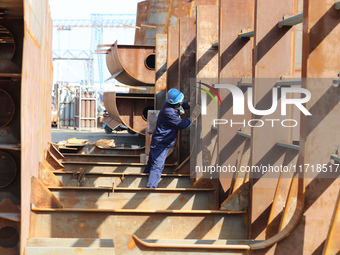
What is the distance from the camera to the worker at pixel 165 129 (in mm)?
7980

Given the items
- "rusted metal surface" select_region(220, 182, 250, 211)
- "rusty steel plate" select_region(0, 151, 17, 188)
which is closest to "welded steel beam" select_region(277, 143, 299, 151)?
"rusted metal surface" select_region(220, 182, 250, 211)

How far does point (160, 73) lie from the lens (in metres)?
12.2

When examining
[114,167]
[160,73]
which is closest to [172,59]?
[160,73]

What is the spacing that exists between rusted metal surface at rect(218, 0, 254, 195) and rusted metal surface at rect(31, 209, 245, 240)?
3.09 feet

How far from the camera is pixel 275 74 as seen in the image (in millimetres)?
5574

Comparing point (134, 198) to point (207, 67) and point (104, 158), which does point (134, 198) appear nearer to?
point (207, 67)

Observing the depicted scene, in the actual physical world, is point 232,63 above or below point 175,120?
above

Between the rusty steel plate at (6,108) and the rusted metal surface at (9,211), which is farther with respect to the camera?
the rusty steel plate at (6,108)

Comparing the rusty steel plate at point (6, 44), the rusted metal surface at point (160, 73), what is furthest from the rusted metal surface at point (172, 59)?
the rusty steel plate at point (6, 44)

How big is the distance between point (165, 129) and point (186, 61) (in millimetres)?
2229

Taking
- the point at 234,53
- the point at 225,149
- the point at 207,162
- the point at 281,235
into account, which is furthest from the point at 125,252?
the point at 207,162

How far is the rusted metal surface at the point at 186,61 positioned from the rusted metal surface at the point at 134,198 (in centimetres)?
301

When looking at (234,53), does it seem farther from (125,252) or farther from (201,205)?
(125,252)

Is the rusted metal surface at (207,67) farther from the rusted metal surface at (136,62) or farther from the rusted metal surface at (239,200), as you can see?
the rusted metal surface at (136,62)
